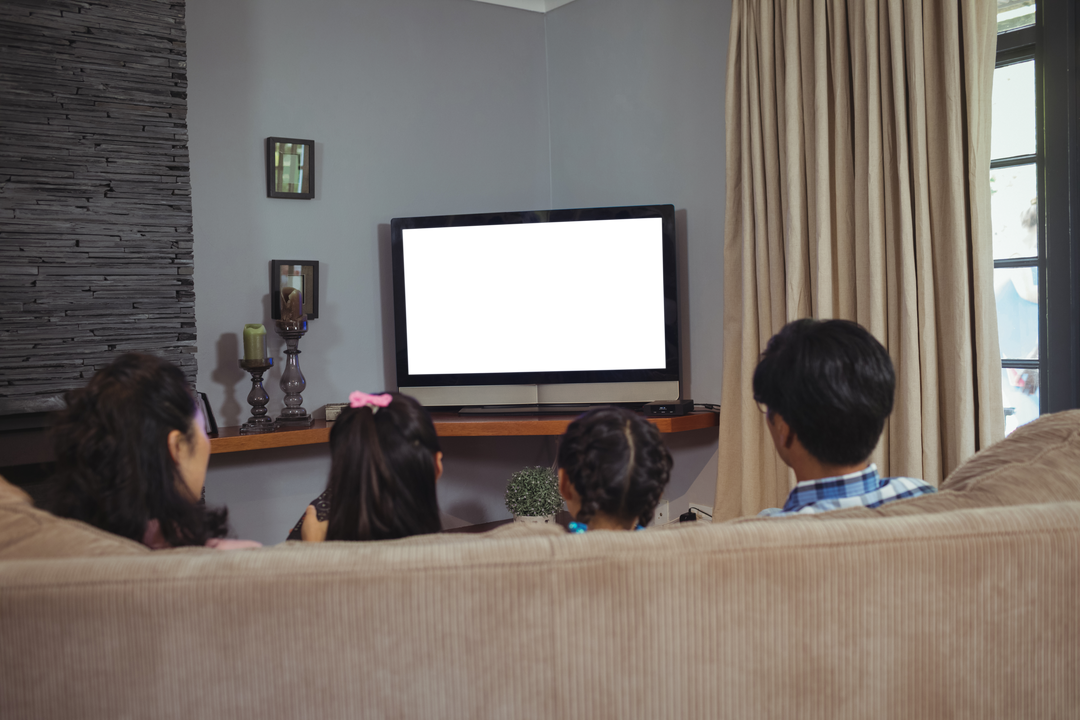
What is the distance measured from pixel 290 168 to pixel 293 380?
0.85 meters

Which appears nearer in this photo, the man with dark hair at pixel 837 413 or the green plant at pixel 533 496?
the man with dark hair at pixel 837 413

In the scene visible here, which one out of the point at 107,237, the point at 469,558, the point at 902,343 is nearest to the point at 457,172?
the point at 107,237

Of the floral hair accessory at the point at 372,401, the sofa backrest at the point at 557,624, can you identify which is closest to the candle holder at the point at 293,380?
the floral hair accessory at the point at 372,401

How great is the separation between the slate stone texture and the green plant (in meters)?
1.22

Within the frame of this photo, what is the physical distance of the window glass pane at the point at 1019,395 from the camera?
247 cm

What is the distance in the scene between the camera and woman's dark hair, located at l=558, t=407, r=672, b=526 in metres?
1.46

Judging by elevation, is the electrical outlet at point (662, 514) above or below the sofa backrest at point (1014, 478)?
below

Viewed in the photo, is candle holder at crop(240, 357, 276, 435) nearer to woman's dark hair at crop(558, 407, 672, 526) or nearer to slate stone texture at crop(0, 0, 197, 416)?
slate stone texture at crop(0, 0, 197, 416)

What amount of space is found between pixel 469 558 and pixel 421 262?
8.36ft

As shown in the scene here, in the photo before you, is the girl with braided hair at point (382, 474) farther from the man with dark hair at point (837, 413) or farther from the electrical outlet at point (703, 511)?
the electrical outlet at point (703, 511)

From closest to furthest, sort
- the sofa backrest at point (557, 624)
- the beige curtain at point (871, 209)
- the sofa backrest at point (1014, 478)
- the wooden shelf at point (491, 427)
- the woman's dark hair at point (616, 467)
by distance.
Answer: the sofa backrest at point (557, 624), the sofa backrest at point (1014, 478), the woman's dark hair at point (616, 467), the beige curtain at point (871, 209), the wooden shelf at point (491, 427)

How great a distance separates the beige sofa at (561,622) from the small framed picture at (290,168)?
8.08 ft

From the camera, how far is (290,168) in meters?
3.23

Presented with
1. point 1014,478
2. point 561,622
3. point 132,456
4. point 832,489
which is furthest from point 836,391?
point 132,456
